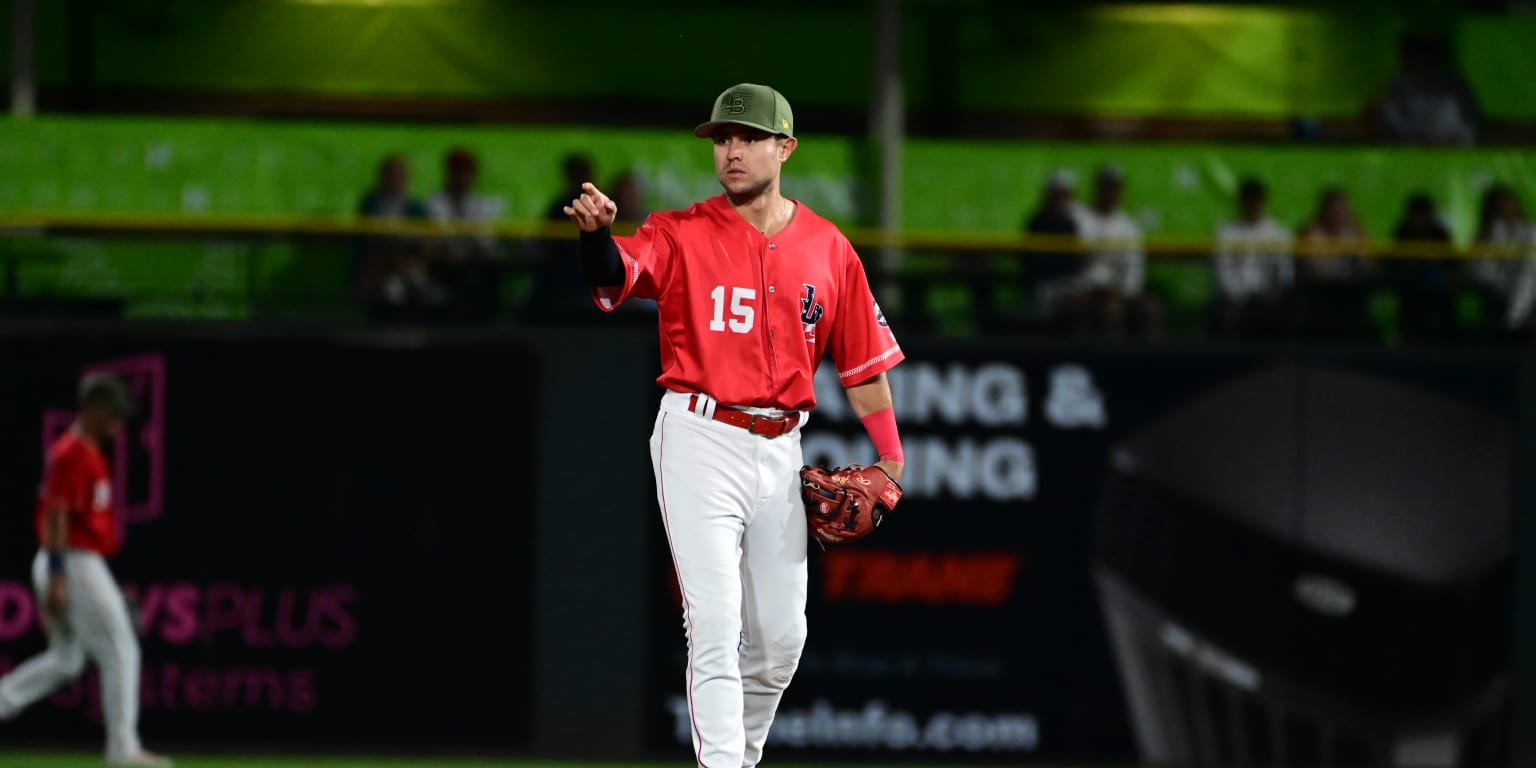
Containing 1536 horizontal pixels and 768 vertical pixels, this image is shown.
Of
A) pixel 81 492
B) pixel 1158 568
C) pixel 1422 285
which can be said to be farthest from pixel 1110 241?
pixel 81 492

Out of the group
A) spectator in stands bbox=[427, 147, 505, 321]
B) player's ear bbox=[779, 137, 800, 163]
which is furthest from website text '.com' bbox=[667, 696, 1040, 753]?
player's ear bbox=[779, 137, 800, 163]

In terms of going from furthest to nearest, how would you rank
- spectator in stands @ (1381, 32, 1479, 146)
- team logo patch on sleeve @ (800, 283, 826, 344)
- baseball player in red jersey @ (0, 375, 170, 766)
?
spectator in stands @ (1381, 32, 1479, 146), baseball player in red jersey @ (0, 375, 170, 766), team logo patch on sleeve @ (800, 283, 826, 344)

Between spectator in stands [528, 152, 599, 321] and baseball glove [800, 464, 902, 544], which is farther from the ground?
spectator in stands [528, 152, 599, 321]

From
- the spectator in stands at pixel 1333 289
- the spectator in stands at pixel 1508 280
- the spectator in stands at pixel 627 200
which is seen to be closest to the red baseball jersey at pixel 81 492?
the spectator in stands at pixel 627 200

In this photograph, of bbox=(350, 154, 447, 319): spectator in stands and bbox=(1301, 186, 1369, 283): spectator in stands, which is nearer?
bbox=(350, 154, 447, 319): spectator in stands

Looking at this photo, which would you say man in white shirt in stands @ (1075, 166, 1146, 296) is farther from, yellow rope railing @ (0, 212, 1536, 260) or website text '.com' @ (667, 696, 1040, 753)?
website text '.com' @ (667, 696, 1040, 753)

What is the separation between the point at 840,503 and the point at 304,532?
5.29 meters

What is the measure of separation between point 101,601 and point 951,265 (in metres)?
4.63

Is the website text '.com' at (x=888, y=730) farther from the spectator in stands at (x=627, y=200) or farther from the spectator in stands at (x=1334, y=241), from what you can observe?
the spectator in stands at (x=1334, y=241)

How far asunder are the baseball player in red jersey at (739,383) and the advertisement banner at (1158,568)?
457 centimetres

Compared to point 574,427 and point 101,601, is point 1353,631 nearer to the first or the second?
point 574,427

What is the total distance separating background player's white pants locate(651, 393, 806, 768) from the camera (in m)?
6.05

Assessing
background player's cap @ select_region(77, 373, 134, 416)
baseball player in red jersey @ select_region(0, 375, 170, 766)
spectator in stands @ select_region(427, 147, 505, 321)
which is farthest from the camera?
spectator in stands @ select_region(427, 147, 505, 321)

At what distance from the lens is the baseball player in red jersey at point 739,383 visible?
19.9 feet
